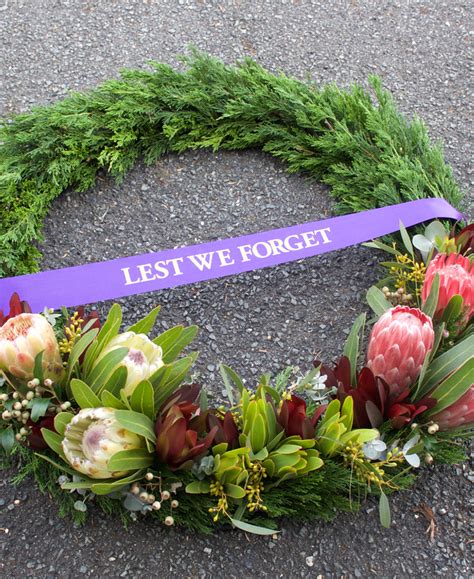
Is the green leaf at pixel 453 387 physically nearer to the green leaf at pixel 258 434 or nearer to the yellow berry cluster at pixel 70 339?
the green leaf at pixel 258 434

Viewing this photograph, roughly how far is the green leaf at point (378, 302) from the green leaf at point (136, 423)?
66 centimetres

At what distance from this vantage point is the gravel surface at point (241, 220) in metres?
1.72

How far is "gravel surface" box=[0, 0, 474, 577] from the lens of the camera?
1.72 m

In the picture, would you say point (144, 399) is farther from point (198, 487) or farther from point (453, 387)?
point (453, 387)

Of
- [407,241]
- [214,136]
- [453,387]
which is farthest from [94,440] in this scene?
[214,136]

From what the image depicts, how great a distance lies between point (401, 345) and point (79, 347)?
2.35ft

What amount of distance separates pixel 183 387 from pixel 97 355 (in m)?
0.21

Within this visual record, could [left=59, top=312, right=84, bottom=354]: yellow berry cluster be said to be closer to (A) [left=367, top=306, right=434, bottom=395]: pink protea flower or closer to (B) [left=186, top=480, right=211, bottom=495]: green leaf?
(B) [left=186, top=480, right=211, bottom=495]: green leaf

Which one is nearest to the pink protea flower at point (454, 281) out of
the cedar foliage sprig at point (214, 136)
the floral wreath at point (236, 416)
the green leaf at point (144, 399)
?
the floral wreath at point (236, 416)

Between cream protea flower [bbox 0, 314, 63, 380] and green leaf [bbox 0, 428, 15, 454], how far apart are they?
0.46ft

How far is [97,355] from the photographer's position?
66.9 inches

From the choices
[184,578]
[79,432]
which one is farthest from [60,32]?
[184,578]

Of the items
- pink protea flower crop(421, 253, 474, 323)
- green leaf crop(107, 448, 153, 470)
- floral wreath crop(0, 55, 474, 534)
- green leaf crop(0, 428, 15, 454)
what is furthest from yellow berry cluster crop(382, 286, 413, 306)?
green leaf crop(0, 428, 15, 454)

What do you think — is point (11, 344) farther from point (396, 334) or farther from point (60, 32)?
point (60, 32)
